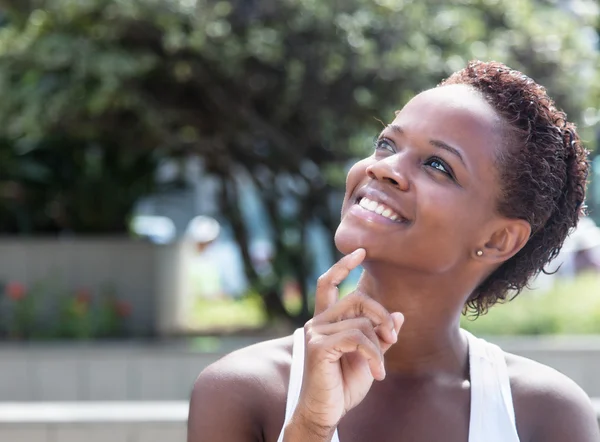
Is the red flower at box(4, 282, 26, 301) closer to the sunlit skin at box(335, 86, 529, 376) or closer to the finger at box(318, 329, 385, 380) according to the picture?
the sunlit skin at box(335, 86, 529, 376)

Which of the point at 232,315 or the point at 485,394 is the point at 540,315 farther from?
the point at 485,394

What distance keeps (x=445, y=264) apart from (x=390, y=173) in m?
0.20

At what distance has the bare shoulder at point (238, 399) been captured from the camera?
6.24ft

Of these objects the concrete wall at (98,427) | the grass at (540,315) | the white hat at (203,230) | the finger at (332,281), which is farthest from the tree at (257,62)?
the white hat at (203,230)

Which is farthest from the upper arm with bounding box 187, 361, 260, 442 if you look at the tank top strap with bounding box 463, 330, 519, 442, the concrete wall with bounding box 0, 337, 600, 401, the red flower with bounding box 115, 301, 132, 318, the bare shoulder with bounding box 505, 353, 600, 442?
the red flower with bounding box 115, 301, 132, 318

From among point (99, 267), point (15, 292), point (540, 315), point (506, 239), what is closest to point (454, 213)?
point (506, 239)

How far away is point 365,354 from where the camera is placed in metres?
1.66

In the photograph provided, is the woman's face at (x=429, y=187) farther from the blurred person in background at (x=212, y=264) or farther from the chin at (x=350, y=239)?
the blurred person in background at (x=212, y=264)

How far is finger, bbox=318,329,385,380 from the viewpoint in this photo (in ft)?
5.42

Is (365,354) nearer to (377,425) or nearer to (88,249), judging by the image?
(377,425)

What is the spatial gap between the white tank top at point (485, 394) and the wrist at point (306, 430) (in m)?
0.09

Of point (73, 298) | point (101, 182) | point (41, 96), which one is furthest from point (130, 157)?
point (41, 96)

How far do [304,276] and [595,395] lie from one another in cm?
353

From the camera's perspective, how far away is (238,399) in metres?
1.93
